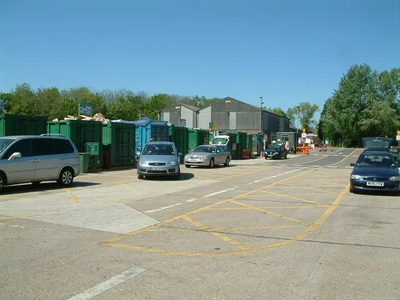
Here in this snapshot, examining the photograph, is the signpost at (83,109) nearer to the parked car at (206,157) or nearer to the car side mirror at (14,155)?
the parked car at (206,157)

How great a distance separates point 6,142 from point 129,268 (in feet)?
29.3

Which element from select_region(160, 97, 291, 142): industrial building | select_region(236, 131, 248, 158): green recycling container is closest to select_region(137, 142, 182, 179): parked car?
select_region(236, 131, 248, 158): green recycling container

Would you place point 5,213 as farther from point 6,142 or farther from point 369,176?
point 369,176

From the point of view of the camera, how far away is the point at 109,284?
15.1 feet

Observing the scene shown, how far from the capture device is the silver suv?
11789 millimetres

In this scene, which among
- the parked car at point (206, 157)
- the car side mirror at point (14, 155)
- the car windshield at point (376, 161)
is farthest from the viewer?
the parked car at point (206, 157)

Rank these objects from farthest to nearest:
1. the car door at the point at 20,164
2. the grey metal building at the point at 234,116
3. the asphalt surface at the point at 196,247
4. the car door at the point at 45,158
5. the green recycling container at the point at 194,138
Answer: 1. the grey metal building at the point at 234,116
2. the green recycling container at the point at 194,138
3. the car door at the point at 45,158
4. the car door at the point at 20,164
5. the asphalt surface at the point at 196,247

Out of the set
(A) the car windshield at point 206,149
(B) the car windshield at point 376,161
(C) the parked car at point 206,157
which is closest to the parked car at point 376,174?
(B) the car windshield at point 376,161

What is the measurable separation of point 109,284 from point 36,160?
361 inches

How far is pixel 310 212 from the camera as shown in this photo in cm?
983

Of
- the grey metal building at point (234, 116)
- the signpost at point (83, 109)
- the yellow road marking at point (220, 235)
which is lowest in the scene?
the yellow road marking at point (220, 235)

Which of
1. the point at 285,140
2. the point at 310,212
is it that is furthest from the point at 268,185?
the point at 285,140

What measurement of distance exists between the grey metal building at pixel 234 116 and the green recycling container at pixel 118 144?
54.5 meters

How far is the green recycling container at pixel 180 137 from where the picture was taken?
28719 mm
